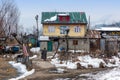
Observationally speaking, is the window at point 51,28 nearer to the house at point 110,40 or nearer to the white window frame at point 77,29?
the white window frame at point 77,29

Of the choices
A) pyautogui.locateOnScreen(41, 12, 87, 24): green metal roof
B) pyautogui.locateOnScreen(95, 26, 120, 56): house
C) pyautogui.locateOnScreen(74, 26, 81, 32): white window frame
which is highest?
pyautogui.locateOnScreen(41, 12, 87, 24): green metal roof

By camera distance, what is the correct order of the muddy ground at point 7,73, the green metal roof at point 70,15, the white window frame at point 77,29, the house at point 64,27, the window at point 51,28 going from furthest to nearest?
the white window frame at point 77,29, the window at point 51,28, the green metal roof at point 70,15, the house at point 64,27, the muddy ground at point 7,73

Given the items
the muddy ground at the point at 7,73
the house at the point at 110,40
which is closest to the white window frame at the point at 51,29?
the house at the point at 110,40

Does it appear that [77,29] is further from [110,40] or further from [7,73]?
[7,73]

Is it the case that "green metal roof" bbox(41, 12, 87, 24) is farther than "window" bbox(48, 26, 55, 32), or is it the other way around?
"window" bbox(48, 26, 55, 32)

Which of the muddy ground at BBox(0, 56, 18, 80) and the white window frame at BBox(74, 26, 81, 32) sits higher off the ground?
the white window frame at BBox(74, 26, 81, 32)

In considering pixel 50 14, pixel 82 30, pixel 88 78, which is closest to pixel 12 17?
pixel 50 14

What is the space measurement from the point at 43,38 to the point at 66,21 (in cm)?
459

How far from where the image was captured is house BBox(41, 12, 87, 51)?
5741 centimetres

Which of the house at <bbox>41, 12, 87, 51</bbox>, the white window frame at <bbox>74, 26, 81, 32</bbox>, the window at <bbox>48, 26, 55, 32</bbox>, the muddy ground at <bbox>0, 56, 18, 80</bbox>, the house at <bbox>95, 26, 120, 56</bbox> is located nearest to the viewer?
the muddy ground at <bbox>0, 56, 18, 80</bbox>

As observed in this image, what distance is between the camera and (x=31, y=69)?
28953 millimetres

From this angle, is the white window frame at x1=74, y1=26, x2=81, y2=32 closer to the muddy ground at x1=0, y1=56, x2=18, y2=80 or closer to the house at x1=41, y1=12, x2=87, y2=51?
the house at x1=41, y1=12, x2=87, y2=51

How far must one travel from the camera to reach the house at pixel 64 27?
5741 cm

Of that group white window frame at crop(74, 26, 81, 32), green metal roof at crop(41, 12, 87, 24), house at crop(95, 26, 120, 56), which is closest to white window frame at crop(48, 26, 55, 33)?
green metal roof at crop(41, 12, 87, 24)
